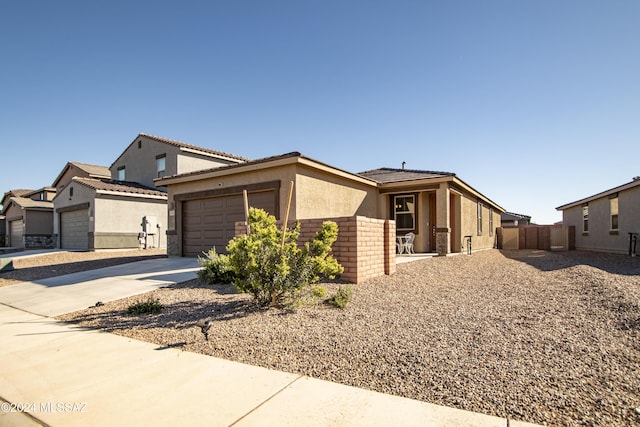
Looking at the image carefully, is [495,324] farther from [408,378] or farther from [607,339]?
[408,378]

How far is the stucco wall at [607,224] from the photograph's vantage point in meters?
15.1

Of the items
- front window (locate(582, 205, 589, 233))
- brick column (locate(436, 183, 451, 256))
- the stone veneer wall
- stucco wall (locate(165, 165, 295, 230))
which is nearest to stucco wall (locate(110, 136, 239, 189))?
stucco wall (locate(165, 165, 295, 230))

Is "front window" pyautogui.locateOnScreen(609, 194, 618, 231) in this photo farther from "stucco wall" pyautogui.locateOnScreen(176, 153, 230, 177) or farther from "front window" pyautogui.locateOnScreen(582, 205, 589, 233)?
"stucco wall" pyautogui.locateOnScreen(176, 153, 230, 177)

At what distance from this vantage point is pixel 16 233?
29672 mm

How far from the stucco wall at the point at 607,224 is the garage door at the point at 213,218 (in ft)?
50.9

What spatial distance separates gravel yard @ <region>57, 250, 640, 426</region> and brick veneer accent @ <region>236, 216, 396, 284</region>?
1.85 feet

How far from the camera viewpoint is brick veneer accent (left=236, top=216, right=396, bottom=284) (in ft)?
25.9

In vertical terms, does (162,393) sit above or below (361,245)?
below

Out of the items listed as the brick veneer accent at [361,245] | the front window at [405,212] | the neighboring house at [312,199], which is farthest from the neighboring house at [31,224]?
the brick veneer accent at [361,245]

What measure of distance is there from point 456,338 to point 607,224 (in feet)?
62.2

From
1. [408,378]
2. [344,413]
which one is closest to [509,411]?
[408,378]

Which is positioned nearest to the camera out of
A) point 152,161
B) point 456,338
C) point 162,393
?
point 162,393

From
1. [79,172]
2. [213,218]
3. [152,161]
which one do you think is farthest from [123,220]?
[79,172]

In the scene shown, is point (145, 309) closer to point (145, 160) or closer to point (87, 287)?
point (87, 287)
